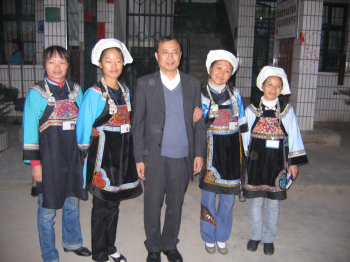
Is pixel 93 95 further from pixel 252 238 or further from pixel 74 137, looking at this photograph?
pixel 252 238

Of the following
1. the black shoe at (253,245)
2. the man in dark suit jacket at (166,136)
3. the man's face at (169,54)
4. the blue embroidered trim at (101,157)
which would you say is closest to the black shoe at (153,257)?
the man in dark suit jacket at (166,136)

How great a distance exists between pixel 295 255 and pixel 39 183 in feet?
7.24

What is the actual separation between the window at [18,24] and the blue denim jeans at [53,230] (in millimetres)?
7084

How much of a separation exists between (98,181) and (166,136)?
610 millimetres

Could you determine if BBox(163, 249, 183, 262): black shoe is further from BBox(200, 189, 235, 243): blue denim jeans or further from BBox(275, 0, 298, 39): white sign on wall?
BBox(275, 0, 298, 39): white sign on wall

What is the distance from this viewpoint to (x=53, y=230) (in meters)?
2.52

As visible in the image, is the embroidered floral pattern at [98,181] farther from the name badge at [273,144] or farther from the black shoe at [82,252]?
the name badge at [273,144]

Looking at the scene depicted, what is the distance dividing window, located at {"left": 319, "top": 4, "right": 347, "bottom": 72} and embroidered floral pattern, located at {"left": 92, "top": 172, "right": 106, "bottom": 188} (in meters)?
7.83

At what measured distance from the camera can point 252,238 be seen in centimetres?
288

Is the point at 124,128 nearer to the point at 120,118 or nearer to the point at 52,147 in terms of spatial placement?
the point at 120,118

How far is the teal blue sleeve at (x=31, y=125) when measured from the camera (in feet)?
7.54

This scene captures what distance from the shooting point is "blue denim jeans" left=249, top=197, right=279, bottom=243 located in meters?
2.76

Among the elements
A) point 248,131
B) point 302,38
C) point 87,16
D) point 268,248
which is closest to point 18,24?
point 87,16

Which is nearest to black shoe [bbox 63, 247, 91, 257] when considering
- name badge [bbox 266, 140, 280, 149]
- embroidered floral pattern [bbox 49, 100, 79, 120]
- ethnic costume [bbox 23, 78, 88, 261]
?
ethnic costume [bbox 23, 78, 88, 261]
